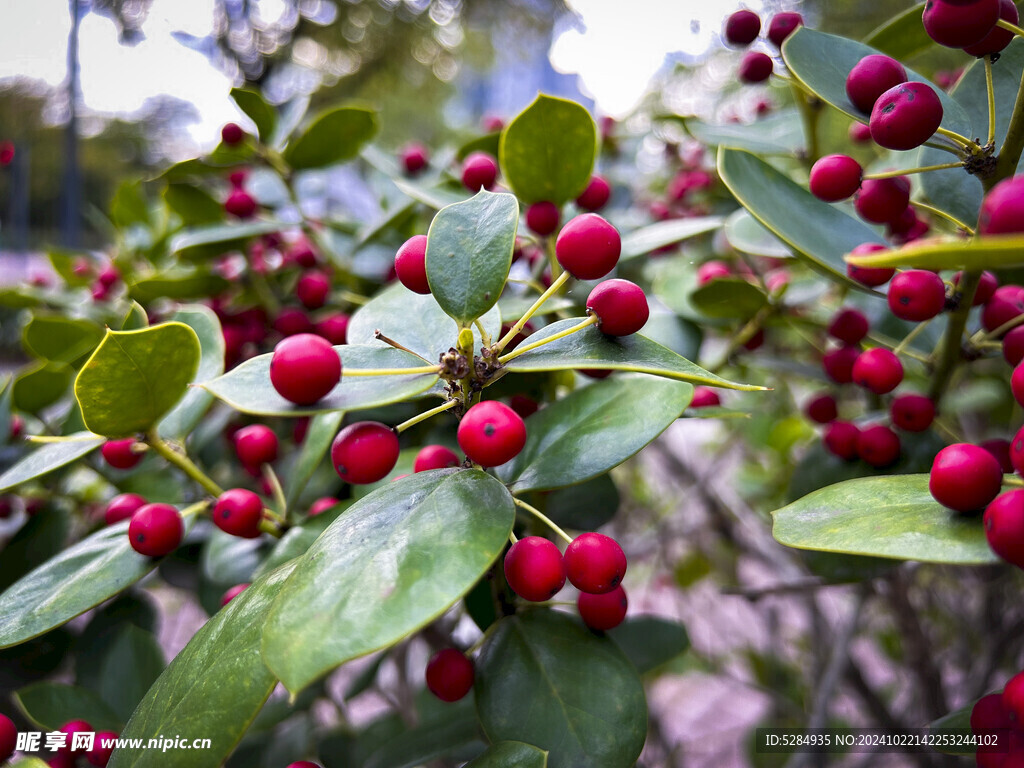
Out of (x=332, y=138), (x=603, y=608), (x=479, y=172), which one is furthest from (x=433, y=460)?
(x=332, y=138)

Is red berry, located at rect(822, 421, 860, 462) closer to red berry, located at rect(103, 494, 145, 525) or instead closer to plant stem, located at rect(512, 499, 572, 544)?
plant stem, located at rect(512, 499, 572, 544)

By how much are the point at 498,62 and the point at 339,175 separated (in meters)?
3.00

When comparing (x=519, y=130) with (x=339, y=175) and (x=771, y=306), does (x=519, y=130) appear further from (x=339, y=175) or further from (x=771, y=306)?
(x=339, y=175)

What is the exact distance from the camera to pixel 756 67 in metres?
0.85

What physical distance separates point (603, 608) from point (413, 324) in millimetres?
305

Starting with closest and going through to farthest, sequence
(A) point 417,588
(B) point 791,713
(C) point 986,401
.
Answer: (A) point 417,588
(C) point 986,401
(B) point 791,713

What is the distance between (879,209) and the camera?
636mm

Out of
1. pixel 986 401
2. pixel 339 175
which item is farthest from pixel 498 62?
pixel 986 401

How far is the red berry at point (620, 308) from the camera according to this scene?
0.49 meters

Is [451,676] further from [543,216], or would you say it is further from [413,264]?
[543,216]

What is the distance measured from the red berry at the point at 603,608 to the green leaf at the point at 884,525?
0.17 metres

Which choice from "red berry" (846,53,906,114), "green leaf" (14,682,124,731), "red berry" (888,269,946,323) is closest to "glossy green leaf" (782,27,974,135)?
"red berry" (846,53,906,114)

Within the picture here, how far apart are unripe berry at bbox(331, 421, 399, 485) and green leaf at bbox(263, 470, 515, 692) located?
0.02 metres

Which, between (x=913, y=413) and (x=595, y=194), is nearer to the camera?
(x=913, y=413)
